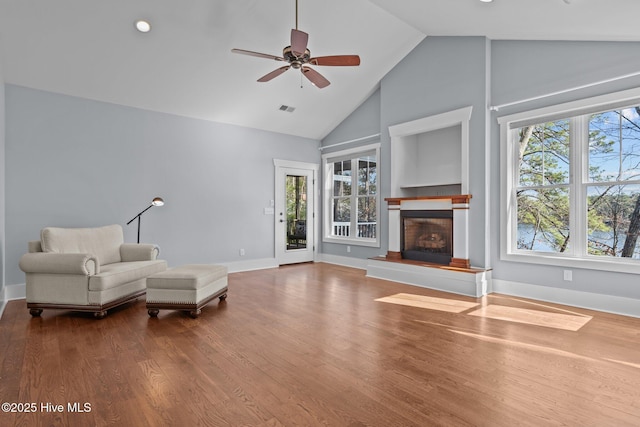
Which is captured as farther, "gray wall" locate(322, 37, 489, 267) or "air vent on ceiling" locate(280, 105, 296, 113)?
"air vent on ceiling" locate(280, 105, 296, 113)

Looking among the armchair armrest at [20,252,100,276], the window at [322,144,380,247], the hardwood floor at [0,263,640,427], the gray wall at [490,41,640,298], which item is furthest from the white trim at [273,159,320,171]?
the armchair armrest at [20,252,100,276]

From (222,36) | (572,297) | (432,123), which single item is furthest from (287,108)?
(572,297)

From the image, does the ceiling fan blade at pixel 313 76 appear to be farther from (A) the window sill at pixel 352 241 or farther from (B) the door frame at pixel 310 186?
(A) the window sill at pixel 352 241

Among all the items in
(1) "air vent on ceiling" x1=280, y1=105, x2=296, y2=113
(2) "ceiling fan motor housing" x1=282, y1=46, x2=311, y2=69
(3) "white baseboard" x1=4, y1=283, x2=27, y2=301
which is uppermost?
(1) "air vent on ceiling" x1=280, y1=105, x2=296, y2=113

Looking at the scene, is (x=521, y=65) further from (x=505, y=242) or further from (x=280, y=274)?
(x=280, y=274)

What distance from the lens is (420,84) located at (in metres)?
5.62

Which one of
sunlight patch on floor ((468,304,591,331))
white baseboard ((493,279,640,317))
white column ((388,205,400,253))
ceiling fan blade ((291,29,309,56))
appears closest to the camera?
ceiling fan blade ((291,29,309,56))

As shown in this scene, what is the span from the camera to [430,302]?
4285mm

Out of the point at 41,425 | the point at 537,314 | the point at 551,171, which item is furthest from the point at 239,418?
the point at 551,171

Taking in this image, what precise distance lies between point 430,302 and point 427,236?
158cm

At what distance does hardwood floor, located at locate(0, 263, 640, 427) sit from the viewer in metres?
1.90

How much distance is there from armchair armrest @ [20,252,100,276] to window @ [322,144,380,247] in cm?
466

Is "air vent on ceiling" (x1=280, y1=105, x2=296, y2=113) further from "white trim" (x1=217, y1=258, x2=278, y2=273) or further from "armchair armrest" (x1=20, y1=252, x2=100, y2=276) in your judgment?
"armchair armrest" (x1=20, y1=252, x2=100, y2=276)

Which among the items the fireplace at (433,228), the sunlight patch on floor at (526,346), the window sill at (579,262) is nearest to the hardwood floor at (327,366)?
the sunlight patch on floor at (526,346)
